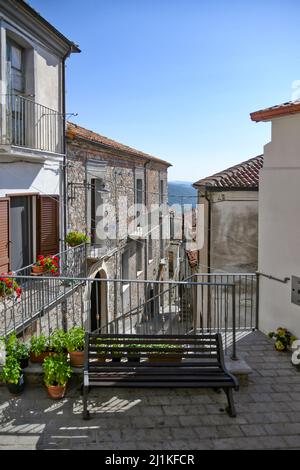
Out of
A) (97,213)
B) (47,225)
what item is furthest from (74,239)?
(97,213)

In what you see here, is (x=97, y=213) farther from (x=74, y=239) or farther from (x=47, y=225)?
(x=47, y=225)

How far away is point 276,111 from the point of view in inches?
284

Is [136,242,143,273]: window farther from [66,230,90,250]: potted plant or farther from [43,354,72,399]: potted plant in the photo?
[43,354,72,399]: potted plant

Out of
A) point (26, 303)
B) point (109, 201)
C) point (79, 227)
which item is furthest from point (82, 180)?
point (26, 303)

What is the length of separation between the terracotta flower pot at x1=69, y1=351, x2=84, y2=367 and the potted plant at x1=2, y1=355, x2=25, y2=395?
2.00 feet

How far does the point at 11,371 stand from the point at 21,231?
519 centimetres

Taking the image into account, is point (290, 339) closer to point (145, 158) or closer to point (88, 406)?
point (88, 406)

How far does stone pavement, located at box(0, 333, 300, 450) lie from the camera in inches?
162

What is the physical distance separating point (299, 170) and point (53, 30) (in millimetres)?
6565

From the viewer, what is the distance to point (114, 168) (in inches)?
613

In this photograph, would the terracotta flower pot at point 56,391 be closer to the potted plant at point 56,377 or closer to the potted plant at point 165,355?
the potted plant at point 56,377

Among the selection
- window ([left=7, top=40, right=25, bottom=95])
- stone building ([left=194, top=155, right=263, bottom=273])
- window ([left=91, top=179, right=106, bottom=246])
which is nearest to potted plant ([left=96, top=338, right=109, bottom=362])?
window ([left=7, top=40, right=25, bottom=95])

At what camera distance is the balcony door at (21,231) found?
30.3 ft

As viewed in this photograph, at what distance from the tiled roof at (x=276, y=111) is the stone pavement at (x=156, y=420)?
4.20 m
